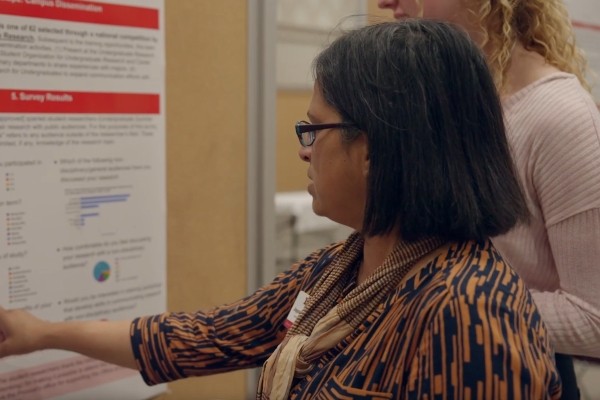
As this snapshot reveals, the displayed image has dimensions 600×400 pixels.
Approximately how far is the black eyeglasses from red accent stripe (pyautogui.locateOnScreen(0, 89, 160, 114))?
555 mm

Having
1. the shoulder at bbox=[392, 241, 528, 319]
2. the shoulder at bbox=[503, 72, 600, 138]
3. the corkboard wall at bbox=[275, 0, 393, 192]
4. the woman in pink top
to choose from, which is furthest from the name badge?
the corkboard wall at bbox=[275, 0, 393, 192]

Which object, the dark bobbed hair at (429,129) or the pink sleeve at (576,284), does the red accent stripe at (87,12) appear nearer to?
the dark bobbed hair at (429,129)

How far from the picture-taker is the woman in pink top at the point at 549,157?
4.26 feet

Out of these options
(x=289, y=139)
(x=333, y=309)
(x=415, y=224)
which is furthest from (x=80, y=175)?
(x=289, y=139)

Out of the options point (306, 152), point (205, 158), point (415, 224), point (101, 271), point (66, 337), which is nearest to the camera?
point (415, 224)

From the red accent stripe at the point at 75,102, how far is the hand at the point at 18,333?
0.38 m

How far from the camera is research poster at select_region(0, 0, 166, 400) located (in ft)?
4.50

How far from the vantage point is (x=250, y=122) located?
5.90 feet

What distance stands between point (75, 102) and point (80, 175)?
0.14 metres

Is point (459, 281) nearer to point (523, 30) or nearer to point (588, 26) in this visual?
point (523, 30)

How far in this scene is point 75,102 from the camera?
145cm

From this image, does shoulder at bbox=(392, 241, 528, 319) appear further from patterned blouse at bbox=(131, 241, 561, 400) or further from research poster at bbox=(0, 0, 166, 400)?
research poster at bbox=(0, 0, 166, 400)

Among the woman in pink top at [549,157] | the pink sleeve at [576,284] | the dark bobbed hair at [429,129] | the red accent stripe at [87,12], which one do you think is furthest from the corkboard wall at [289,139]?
the dark bobbed hair at [429,129]

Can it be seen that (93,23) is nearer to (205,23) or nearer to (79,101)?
(79,101)
